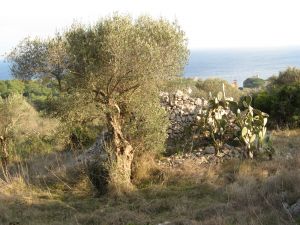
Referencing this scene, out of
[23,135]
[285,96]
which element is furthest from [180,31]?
[23,135]

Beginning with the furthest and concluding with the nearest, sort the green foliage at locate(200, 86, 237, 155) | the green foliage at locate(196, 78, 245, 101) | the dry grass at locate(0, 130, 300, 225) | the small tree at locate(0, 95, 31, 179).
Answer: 1. the green foliage at locate(196, 78, 245, 101)
2. the small tree at locate(0, 95, 31, 179)
3. the green foliage at locate(200, 86, 237, 155)
4. the dry grass at locate(0, 130, 300, 225)

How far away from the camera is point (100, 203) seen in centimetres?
987

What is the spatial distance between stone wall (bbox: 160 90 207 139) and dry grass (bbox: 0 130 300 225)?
8.63 feet

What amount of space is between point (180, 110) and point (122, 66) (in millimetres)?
5562

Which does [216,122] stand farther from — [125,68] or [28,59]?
[28,59]

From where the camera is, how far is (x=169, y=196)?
9.99 m

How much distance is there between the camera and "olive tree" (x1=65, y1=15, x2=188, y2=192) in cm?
980

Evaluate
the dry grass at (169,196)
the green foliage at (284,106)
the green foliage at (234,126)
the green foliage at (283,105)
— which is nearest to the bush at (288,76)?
the green foliage at (283,105)

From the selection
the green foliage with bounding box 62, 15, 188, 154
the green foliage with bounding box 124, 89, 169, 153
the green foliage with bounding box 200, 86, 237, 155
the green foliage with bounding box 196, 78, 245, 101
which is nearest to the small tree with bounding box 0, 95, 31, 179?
the green foliage with bounding box 62, 15, 188, 154

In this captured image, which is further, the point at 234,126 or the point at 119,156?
the point at 234,126

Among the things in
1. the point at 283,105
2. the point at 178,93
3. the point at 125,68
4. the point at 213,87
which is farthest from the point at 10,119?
the point at 213,87

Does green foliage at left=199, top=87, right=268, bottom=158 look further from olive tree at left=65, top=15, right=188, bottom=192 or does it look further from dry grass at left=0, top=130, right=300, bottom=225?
olive tree at left=65, top=15, right=188, bottom=192

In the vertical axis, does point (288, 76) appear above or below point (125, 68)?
below

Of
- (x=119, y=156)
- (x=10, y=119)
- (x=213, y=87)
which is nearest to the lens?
(x=119, y=156)
